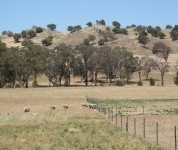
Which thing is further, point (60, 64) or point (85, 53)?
point (85, 53)

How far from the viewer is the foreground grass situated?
2691 cm

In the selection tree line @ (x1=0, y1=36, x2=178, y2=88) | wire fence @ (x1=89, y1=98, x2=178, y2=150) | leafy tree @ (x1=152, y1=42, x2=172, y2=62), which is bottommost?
wire fence @ (x1=89, y1=98, x2=178, y2=150)

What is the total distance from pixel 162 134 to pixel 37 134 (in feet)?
27.1

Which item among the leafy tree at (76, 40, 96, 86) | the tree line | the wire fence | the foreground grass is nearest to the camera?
the foreground grass

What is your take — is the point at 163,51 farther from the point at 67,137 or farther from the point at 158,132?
the point at 67,137

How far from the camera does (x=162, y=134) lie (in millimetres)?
32938

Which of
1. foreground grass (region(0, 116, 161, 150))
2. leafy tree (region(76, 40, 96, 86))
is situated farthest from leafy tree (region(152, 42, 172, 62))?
foreground grass (region(0, 116, 161, 150))

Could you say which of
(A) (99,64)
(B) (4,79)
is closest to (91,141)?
(B) (4,79)

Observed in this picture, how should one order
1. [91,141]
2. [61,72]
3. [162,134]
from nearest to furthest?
[91,141], [162,134], [61,72]

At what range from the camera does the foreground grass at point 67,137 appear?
1059 inches

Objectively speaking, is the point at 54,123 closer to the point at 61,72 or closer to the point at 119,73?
the point at 61,72

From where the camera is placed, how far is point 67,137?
3117cm

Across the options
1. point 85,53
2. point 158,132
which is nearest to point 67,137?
point 158,132

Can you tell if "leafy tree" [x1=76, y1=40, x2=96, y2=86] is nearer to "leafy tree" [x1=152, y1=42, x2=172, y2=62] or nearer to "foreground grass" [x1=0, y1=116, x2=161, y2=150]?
"leafy tree" [x1=152, y1=42, x2=172, y2=62]
